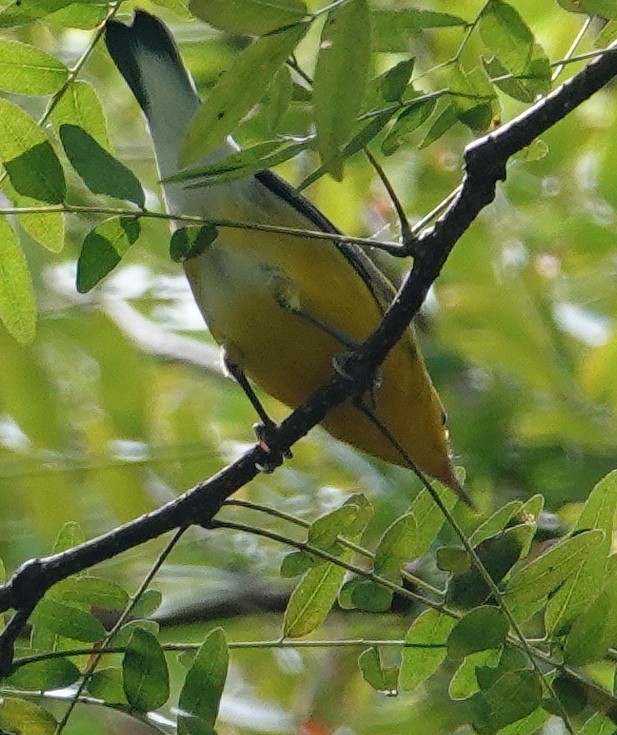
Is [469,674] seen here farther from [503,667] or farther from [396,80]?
[396,80]

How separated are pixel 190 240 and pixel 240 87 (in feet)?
1.05

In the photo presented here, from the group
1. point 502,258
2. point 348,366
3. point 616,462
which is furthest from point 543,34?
point 348,366

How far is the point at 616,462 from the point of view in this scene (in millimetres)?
2887

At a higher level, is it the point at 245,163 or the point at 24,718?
the point at 245,163

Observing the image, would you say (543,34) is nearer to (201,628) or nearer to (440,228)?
(440,228)

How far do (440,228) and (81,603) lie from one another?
2.33 ft

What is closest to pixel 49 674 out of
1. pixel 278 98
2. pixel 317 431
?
pixel 278 98

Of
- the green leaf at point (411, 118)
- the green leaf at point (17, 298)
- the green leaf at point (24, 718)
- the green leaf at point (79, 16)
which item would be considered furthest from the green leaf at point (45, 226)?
the green leaf at point (24, 718)

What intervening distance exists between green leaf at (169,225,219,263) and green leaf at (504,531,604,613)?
57cm

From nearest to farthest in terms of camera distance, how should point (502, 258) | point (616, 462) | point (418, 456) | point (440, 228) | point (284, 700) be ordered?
point (440, 228) → point (418, 456) → point (616, 462) → point (502, 258) → point (284, 700)

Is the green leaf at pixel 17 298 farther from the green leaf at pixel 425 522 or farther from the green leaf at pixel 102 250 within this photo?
the green leaf at pixel 425 522

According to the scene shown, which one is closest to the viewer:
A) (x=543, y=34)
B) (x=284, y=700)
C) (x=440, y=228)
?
(x=440, y=228)

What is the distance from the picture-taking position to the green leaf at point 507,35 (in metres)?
1.51

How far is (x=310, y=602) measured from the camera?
71.5 inches
